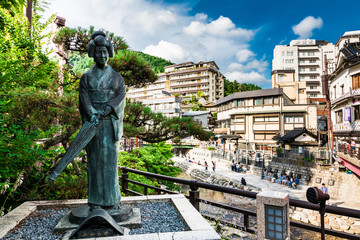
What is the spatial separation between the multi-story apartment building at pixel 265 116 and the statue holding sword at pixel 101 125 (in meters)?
33.1

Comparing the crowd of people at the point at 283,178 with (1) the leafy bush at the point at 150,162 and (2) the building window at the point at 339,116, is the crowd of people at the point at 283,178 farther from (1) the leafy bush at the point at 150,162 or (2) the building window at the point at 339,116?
(1) the leafy bush at the point at 150,162

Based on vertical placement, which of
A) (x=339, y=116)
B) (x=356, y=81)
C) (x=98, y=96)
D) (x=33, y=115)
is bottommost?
(x=33, y=115)

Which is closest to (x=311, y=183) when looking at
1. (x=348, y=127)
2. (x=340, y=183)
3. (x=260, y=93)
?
(x=340, y=183)

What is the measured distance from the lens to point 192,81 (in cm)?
7194

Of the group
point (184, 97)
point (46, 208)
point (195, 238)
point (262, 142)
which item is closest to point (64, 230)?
point (46, 208)

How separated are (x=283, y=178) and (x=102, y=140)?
2215 cm

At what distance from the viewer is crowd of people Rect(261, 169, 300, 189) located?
20.6 m

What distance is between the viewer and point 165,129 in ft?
34.1

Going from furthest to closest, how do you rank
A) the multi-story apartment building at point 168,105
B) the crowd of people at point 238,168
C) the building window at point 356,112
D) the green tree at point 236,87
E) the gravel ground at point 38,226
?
the green tree at point 236,87, the multi-story apartment building at point 168,105, the crowd of people at point 238,168, the building window at point 356,112, the gravel ground at point 38,226

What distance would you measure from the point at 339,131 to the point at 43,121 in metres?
29.4

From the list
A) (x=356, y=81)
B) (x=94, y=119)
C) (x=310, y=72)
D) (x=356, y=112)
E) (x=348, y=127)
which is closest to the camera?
(x=94, y=119)

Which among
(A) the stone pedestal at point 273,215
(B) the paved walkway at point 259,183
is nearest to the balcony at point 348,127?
(B) the paved walkway at point 259,183

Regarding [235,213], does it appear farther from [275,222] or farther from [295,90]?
[295,90]

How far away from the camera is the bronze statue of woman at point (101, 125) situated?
4.16 m
